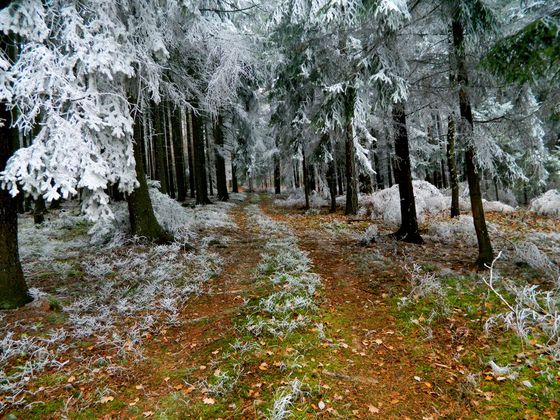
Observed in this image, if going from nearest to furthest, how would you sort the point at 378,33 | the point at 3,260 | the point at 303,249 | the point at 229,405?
the point at 229,405 < the point at 3,260 < the point at 378,33 < the point at 303,249

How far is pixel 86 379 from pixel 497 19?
797 cm

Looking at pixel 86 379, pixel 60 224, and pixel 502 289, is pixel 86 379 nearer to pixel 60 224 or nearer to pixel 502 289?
pixel 502 289

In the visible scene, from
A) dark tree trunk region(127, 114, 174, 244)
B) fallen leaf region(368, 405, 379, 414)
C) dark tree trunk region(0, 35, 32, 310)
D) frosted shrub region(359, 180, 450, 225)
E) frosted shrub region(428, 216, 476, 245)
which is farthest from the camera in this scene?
frosted shrub region(359, 180, 450, 225)

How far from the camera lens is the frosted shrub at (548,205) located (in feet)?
39.3

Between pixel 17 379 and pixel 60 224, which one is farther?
pixel 60 224

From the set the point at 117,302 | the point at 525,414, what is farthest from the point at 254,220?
the point at 525,414

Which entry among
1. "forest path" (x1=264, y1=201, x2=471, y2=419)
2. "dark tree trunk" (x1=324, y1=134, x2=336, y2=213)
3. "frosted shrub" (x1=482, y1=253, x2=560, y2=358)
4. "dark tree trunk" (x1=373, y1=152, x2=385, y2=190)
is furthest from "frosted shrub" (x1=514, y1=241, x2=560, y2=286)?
"dark tree trunk" (x1=373, y1=152, x2=385, y2=190)

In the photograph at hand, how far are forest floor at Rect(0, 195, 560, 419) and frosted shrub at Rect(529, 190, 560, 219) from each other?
25.2 ft

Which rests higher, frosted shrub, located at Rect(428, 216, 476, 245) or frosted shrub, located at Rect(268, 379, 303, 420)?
frosted shrub, located at Rect(428, 216, 476, 245)

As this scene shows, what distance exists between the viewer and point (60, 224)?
38.2 feet

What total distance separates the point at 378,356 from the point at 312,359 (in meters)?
0.80

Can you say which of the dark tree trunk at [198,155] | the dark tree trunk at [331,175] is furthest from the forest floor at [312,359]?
the dark tree trunk at [198,155]

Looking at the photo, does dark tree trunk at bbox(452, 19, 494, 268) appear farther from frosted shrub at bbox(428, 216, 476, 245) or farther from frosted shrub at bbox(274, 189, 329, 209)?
frosted shrub at bbox(274, 189, 329, 209)

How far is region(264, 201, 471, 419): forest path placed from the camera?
10.6 ft
